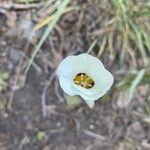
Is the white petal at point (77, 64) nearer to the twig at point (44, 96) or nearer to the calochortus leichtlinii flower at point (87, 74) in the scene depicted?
the calochortus leichtlinii flower at point (87, 74)

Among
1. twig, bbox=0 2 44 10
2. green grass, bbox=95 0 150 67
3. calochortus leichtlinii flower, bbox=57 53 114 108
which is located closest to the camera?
calochortus leichtlinii flower, bbox=57 53 114 108

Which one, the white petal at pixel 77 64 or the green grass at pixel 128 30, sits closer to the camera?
the white petal at pixel 77 64

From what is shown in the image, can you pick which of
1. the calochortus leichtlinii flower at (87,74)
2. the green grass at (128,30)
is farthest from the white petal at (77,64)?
the green grass at (128,30)

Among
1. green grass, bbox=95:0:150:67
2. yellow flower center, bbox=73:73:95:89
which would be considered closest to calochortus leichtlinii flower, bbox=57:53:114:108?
yellow flower center, bbox=73:73:95:89

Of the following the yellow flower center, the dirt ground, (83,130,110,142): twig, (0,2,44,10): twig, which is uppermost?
(0,2,44,10): twig

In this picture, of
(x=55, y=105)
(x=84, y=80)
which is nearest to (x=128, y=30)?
(x=55, y=105)

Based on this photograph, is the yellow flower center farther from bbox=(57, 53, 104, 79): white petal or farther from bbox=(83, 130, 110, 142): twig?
bbox=(83, 130, 110, 142): twig

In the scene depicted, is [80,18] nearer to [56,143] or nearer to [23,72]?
[23,72]
